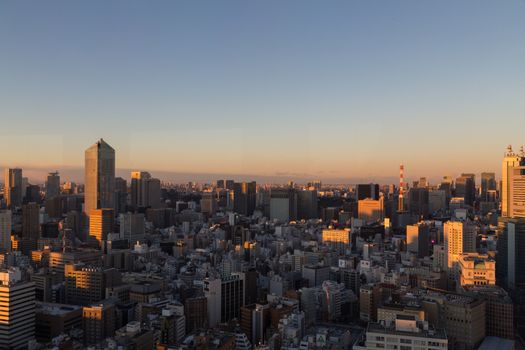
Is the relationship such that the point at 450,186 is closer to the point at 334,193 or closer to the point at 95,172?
the point at 334,193

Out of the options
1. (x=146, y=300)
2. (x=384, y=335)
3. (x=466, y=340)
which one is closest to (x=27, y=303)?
(x=146, y=300)

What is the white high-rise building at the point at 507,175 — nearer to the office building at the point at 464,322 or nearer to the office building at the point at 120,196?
the office building at the point at 464,322

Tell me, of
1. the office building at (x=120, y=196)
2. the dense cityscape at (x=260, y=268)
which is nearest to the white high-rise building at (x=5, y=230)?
the dense cityscape at (x=260, y=268)

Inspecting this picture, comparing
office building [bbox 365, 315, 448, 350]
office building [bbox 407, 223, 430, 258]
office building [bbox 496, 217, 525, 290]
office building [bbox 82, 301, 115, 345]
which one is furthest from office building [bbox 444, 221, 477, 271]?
office building [bbox 82, 301, 115, 345]

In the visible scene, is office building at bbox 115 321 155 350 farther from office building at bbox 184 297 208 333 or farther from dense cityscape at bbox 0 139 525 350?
office building at bbox 184 297 208 333

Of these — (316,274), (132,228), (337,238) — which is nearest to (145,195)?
(132,228)

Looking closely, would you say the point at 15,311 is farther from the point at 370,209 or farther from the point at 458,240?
the point at 370,209
